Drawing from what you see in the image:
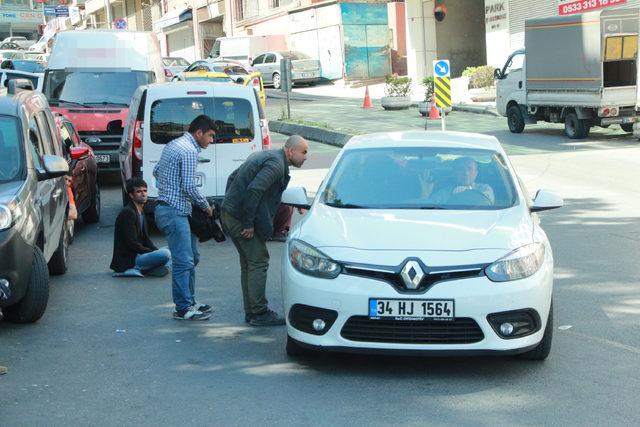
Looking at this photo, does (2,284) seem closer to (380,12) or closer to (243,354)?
(243,354)

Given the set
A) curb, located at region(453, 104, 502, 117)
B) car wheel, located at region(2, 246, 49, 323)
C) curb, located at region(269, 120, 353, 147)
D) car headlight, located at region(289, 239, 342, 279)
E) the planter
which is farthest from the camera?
the planter

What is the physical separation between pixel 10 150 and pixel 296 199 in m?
2.86

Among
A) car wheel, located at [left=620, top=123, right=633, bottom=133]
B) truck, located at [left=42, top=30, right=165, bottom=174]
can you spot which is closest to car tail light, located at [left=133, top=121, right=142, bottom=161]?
truck, located at [left=42, top=30, right=165, bottom=174]

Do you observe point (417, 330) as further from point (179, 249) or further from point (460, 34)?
point (460, 34)

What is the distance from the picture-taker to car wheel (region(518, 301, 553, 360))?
6.46 meters

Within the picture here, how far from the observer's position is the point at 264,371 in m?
6.49

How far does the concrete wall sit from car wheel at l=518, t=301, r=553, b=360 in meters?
37.1

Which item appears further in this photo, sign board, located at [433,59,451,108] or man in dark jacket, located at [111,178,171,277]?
sign board, located at [433,59,451,108]

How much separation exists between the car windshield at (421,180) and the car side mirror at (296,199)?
19 cm

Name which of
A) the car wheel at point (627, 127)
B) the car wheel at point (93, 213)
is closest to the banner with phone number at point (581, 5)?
the car wheel at point (627, 127)

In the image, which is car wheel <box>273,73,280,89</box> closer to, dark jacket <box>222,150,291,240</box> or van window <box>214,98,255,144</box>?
van window <box>214,98,255,144</box>

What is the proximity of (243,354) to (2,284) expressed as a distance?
1.73m

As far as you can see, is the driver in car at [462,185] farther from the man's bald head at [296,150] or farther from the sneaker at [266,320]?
the sneaker at [266,320]

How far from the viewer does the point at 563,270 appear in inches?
379
